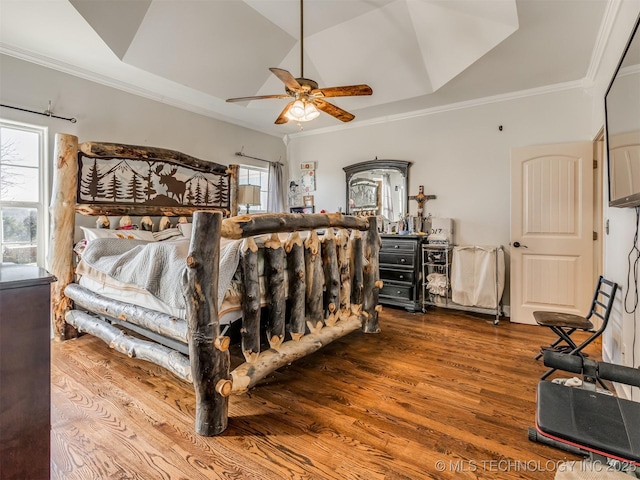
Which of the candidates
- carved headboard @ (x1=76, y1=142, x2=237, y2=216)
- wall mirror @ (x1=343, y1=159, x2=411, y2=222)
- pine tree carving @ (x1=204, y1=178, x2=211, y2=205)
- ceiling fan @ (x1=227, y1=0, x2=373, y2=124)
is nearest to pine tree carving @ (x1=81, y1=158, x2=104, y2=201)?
carved headboard @ (x1=76, y1=142, x2=237, y2=216)

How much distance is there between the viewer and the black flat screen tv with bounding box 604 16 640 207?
1621 mm

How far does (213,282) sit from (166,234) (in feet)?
8.22

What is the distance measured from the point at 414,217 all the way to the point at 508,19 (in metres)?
2.51

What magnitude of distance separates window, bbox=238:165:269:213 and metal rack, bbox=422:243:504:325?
2769 mm

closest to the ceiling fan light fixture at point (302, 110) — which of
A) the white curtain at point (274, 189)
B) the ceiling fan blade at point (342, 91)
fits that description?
the ceiling fan blade at point (342, 91)

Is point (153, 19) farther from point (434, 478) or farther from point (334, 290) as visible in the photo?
point (434, 478)

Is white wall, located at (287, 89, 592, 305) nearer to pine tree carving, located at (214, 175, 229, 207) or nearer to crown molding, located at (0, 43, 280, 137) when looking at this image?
pine tree carving, located at (214, 175, 229, 207)

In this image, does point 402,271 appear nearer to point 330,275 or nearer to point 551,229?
point 551,229

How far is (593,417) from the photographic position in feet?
3.81

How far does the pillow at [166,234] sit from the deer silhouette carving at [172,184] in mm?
476

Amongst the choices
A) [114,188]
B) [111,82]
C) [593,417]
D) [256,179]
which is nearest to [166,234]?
[114,188]

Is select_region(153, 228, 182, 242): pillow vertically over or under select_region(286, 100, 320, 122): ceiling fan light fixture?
under

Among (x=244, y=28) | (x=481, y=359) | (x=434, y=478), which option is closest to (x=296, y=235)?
(x=434, y=478)

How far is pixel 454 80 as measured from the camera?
3709 millimetres
